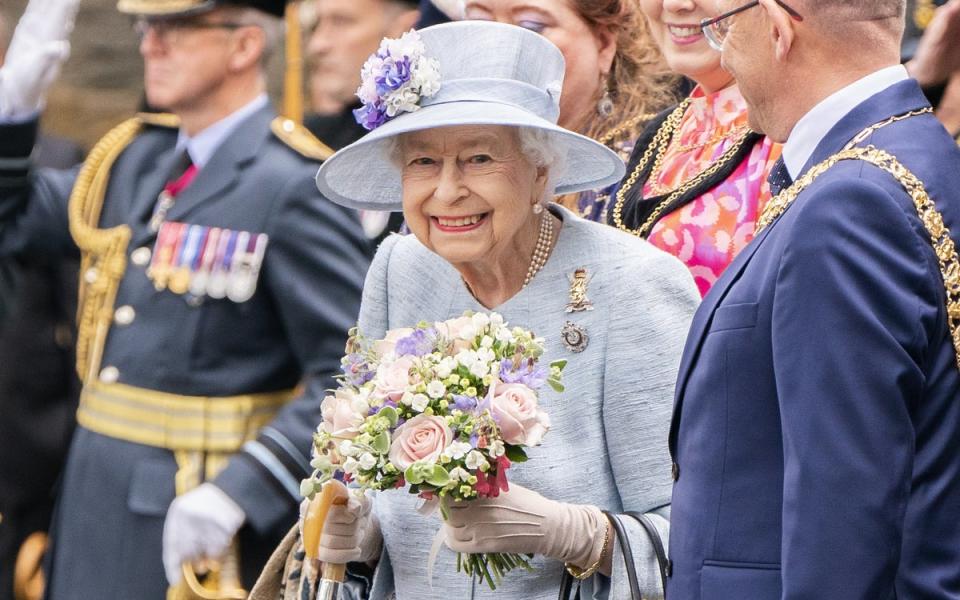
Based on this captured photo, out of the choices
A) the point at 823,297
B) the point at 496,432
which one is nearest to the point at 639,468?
the point at 496,432

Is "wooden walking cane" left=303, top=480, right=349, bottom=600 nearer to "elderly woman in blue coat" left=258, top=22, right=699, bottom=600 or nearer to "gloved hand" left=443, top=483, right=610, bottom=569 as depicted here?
"elderly woman in blue coat" left=258, top=22, right=699, bottom=600

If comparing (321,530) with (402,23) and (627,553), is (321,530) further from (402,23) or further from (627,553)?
(402,23)

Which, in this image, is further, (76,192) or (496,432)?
(76,192)

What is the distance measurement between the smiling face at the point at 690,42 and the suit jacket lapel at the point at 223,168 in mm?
1402

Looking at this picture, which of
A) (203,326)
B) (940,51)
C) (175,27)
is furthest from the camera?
(175,27)

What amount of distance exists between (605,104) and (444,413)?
5.72ft

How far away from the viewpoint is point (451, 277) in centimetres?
356

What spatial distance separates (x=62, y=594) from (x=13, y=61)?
165 centimetres

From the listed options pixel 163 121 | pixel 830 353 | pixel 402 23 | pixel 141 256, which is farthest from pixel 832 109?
pixel 402 23

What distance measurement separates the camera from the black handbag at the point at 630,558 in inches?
125

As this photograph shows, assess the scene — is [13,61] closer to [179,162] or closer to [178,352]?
[179,162]

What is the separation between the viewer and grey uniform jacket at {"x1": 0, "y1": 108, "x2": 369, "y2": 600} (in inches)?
180

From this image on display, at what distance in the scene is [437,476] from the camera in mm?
2869

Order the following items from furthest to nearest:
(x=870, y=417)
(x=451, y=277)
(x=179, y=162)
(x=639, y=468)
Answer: (x=179, y=162) → (x=451, y=277) → (x=639, y=468) → (x=870, y=417)
